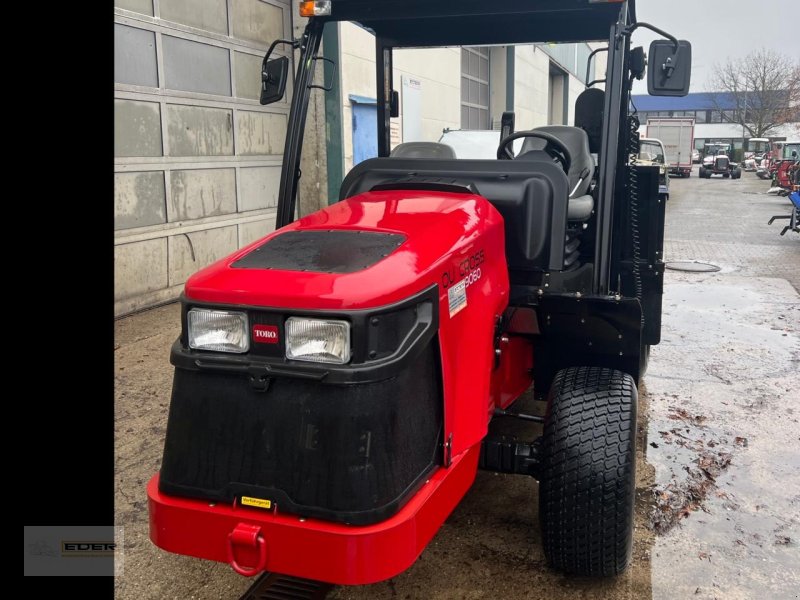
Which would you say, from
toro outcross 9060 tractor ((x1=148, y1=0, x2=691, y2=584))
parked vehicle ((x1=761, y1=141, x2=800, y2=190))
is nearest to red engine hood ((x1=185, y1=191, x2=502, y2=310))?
toro outcross 9060 tractor ((x1=148, y1=0, x2=691, y2=584))

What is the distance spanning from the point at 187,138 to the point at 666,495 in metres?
5.78

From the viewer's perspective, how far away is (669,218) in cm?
1695

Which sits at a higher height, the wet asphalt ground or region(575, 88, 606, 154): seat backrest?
region(575, 88, 606, 154): seat backrest

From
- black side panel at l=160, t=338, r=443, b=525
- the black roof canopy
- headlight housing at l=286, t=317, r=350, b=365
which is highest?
the black roof canopy

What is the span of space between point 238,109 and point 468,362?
649 cm

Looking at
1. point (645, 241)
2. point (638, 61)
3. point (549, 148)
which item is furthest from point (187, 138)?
point (638, 61)

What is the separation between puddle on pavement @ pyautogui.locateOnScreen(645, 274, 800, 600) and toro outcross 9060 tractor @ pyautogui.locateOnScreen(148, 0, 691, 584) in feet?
1.82

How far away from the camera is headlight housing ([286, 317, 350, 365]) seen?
2.21 meters

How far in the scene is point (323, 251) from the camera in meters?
2.54

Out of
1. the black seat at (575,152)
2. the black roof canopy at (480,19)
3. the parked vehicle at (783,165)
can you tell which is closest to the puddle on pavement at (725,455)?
the black seat at (575,152)

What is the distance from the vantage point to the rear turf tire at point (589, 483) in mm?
2746

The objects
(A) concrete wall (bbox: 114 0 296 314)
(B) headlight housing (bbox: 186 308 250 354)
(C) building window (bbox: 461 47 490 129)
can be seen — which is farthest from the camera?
(C) building window (bbox: 461 47 490 129)

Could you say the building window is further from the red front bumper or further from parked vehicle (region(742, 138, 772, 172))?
parked vehicle (region(742, 138, 772, 172))
